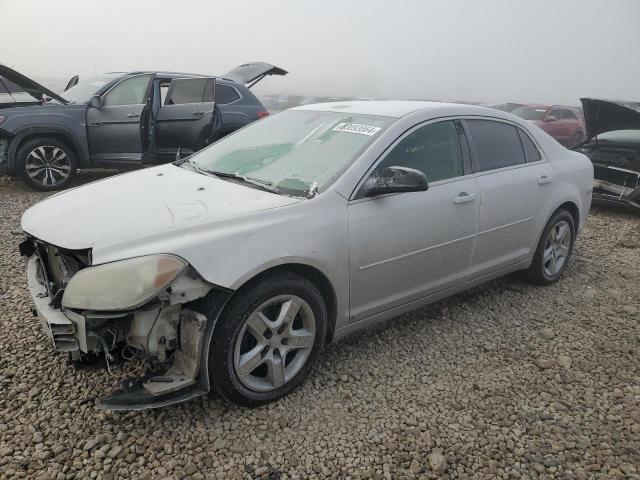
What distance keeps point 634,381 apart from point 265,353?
7.30 ft

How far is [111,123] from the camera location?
715cm

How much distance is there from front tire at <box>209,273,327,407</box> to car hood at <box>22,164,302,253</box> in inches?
16.9

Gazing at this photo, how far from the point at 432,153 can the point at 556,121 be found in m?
13.5

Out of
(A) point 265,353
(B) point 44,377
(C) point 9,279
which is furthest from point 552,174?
(C) point 9,279

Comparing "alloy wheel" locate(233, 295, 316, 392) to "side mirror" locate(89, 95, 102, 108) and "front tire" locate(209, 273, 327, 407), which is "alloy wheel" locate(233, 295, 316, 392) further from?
"side mirror" locate(89, 95, 102, 108)

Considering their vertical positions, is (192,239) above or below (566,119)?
above

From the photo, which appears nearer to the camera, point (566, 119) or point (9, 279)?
point (9, 279)

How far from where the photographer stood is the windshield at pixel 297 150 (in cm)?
287

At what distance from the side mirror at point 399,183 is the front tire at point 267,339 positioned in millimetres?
654

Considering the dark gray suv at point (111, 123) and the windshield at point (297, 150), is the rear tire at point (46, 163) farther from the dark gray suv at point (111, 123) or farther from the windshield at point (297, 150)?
the windshield at point (297, 150)

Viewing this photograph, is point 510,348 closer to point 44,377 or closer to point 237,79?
point 44,377

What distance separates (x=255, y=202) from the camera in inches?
104

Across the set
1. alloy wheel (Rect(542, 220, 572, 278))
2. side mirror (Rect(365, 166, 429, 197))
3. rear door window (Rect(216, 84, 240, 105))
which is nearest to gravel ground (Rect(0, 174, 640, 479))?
alloy wheel (Rect(542, 220, 572, 278))

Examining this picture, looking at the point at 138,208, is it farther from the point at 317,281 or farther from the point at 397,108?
the point at 397,108
